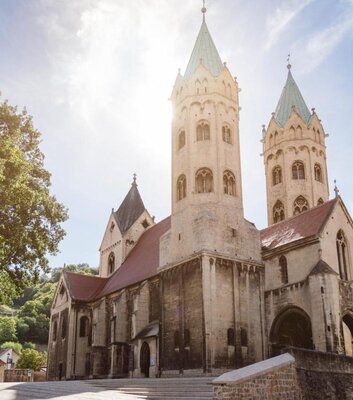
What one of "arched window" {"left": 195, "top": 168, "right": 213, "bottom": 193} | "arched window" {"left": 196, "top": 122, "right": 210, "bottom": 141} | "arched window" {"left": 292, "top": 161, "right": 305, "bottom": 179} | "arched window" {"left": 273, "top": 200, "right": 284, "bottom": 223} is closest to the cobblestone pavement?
"arched window" {"left": 195, "top": 168, "right": 213, "bottom": 193}

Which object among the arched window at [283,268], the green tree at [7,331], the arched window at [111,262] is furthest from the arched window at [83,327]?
the green tree at [7,331]

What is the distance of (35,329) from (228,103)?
77.7 metres

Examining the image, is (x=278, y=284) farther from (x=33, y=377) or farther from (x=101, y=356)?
(x=33, y=377)

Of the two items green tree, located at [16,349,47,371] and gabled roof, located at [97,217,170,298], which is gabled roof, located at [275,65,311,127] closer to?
gabled roof, located at [97,217,170,298]

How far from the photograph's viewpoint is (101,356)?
38.3 meters

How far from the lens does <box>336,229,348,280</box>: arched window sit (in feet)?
95.6

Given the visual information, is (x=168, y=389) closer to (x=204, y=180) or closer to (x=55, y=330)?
Answer: (x=204, y=180)

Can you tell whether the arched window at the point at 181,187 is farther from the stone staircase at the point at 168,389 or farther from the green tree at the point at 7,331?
the green tree at the point at 7,331

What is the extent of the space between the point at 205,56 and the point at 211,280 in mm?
17183

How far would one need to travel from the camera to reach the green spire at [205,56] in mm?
36094

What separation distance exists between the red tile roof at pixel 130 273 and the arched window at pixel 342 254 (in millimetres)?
12329

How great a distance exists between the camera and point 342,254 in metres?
29.7

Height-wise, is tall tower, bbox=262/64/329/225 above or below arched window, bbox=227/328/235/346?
above

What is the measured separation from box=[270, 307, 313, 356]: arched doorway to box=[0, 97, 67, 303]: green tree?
46.4 ft
